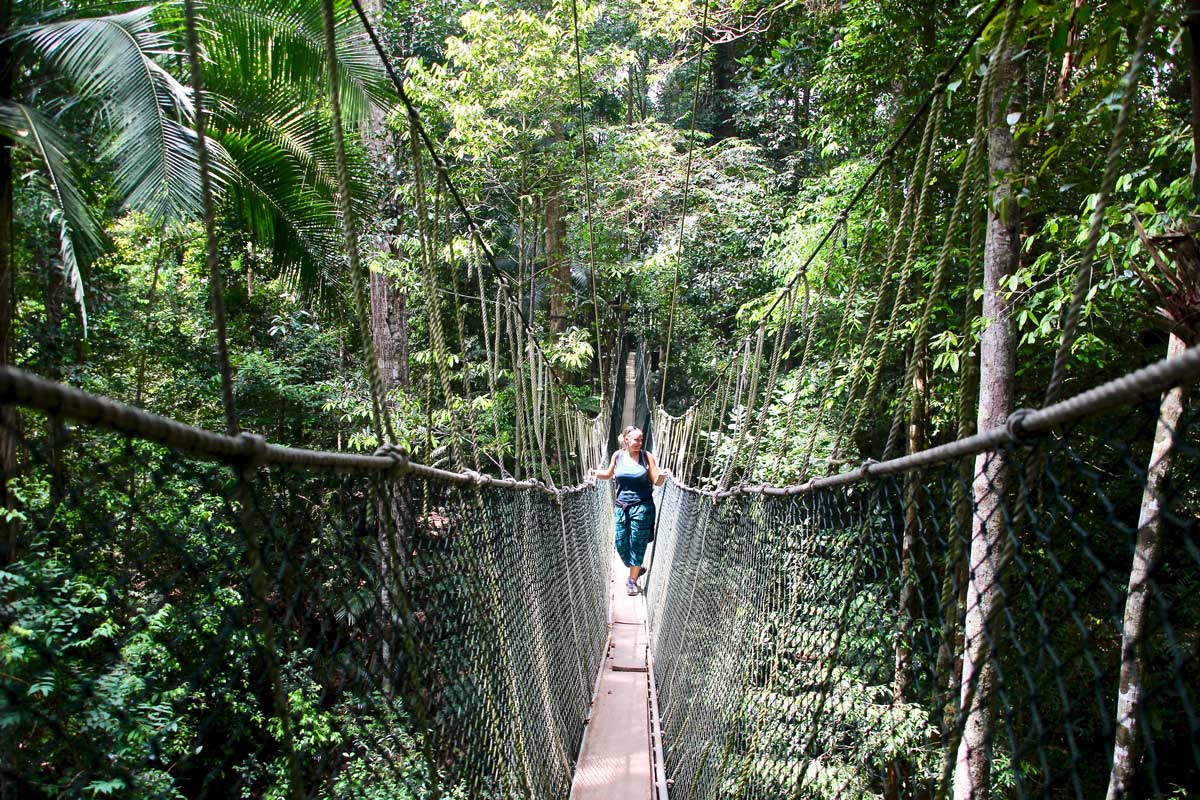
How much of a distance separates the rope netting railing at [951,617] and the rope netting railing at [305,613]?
0.46 metres

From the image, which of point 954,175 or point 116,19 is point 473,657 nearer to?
point 116,19

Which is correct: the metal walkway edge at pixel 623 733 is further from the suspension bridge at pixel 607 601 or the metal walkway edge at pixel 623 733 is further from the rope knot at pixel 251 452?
the rope knot at pixel 251 452

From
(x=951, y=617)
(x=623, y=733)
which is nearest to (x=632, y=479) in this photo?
(x=623, y=733)

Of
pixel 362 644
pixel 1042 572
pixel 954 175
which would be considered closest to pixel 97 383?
pixel 362 644

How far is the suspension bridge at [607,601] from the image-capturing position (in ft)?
1.90

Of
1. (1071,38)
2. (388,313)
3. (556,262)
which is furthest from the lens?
(556,262)

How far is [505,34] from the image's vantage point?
187 inches

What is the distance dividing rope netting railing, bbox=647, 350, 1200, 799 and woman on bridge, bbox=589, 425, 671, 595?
0.17 meters

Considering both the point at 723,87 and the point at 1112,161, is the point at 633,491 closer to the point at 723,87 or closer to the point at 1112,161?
the point at 1112,161

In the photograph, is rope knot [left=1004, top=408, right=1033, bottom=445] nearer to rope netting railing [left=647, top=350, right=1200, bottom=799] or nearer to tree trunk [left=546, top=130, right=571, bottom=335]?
rope netting railing [left=647, top=350, right=1200, bottom=799]

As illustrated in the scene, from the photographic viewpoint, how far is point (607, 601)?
4195mm

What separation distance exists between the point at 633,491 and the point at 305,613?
9.21 feet

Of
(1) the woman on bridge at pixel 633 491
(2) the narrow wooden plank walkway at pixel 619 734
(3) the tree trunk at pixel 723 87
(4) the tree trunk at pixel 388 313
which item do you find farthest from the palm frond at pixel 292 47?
(3) the tree trunk at pixel 723 87

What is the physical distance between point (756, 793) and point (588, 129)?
595cm
